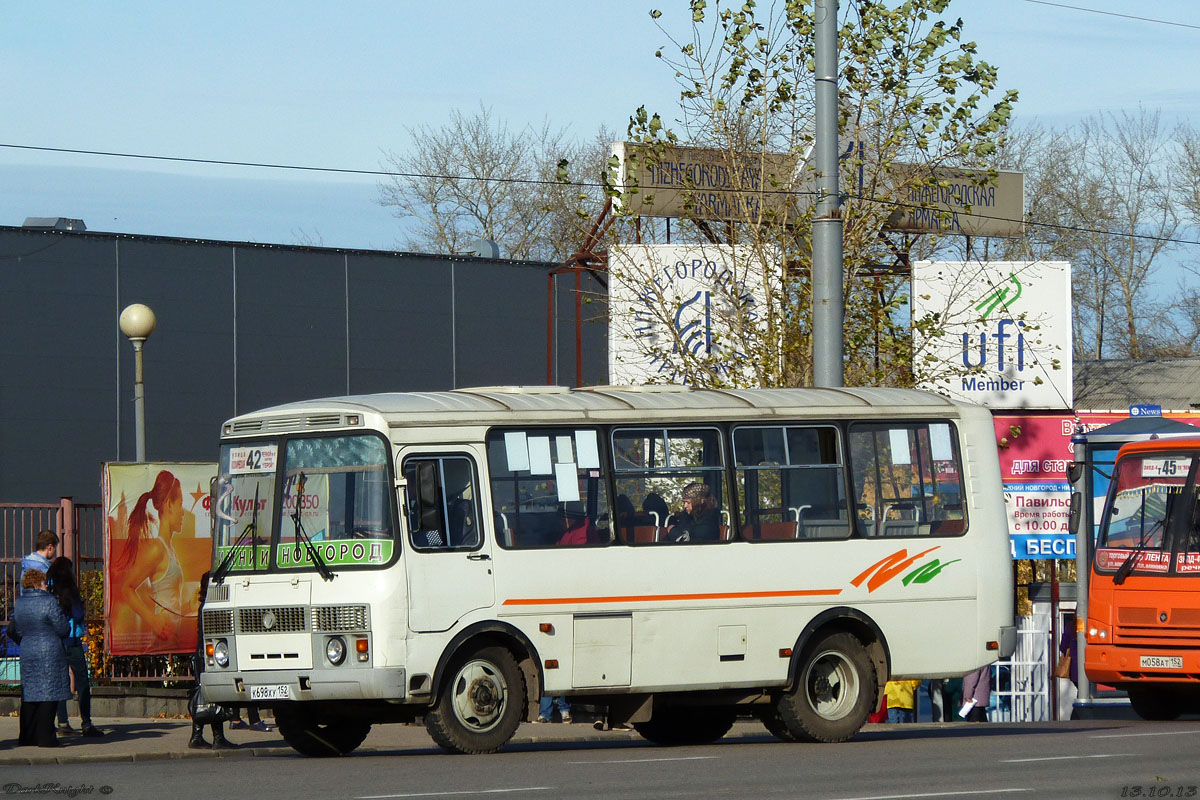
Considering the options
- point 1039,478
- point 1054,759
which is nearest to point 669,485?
point 1054,759

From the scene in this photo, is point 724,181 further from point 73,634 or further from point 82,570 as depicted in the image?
point 73,634

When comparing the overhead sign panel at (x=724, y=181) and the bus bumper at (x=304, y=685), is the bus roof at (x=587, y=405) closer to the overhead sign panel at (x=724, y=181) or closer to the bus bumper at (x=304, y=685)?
the bus bumper at (x=304, y=685)

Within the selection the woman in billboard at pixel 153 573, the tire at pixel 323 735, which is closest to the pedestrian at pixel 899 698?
the woman in billboard at pixel 153 573

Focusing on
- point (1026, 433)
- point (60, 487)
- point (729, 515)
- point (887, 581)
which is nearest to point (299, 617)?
point (729, 515)

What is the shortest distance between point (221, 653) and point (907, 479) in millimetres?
5758

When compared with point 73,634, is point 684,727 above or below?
below

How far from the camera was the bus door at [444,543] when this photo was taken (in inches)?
537

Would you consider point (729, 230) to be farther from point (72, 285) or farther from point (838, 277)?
point (72, 285)

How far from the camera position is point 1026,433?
90.0ft

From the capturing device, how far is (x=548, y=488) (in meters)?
14.5

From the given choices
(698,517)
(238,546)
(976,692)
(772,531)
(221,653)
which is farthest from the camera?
(976,692)

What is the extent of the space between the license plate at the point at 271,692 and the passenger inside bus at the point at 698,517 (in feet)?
10.6

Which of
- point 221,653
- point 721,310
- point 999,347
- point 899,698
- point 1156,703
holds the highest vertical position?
point 721,310

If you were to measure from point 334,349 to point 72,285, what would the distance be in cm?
571
